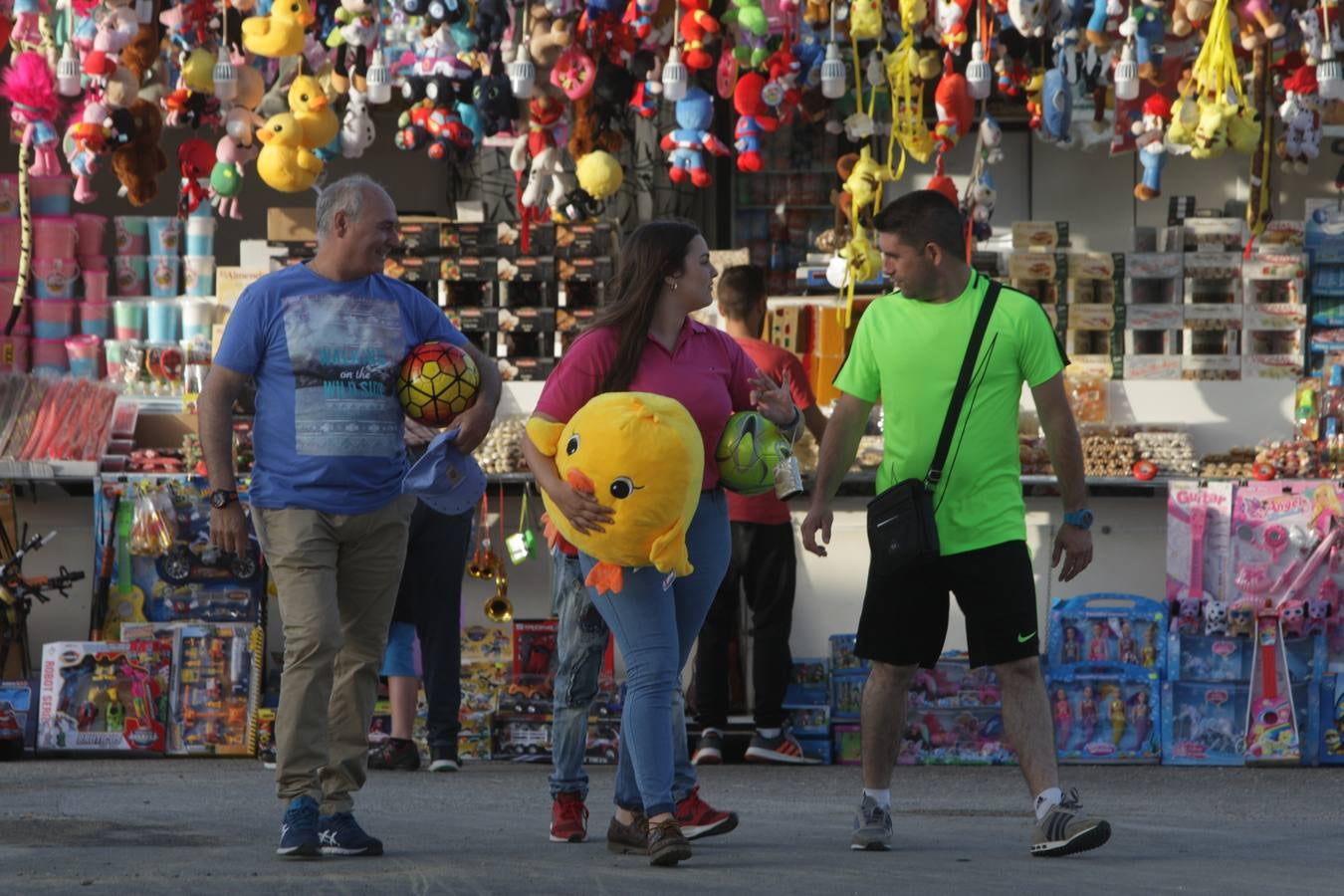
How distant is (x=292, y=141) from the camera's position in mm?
9539

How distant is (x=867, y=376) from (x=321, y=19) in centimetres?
447

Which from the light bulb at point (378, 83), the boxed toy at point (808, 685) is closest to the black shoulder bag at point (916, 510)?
the boxed toy at point (808, 685)

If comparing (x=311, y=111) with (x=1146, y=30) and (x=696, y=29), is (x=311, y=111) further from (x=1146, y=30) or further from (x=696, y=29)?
(x=1146, y=30)

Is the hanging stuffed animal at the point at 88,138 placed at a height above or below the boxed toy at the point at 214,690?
above

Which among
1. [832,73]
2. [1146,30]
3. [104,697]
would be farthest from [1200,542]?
[104,697]

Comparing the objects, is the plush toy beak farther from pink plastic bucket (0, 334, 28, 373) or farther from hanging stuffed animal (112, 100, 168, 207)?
pink plastic bucket (0, 334, 28, 373)

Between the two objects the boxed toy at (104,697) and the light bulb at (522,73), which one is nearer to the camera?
the boxed toy at (104,697)

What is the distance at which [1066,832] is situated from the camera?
5688 mm

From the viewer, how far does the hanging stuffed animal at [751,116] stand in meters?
9.80

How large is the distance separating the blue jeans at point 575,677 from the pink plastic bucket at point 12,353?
549cm

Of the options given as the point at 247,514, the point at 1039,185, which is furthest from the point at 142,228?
the point at 1039,185

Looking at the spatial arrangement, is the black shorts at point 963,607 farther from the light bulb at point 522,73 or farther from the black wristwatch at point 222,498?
the light bulb at point 522,73

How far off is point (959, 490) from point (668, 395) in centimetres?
82

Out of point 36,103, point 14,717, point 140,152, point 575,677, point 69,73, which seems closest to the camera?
point 575,677
